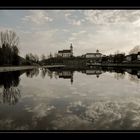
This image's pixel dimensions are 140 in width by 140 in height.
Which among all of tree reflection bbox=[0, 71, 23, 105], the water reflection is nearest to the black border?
Result: tree reflection bbox=[0, 71, 23, 105]
